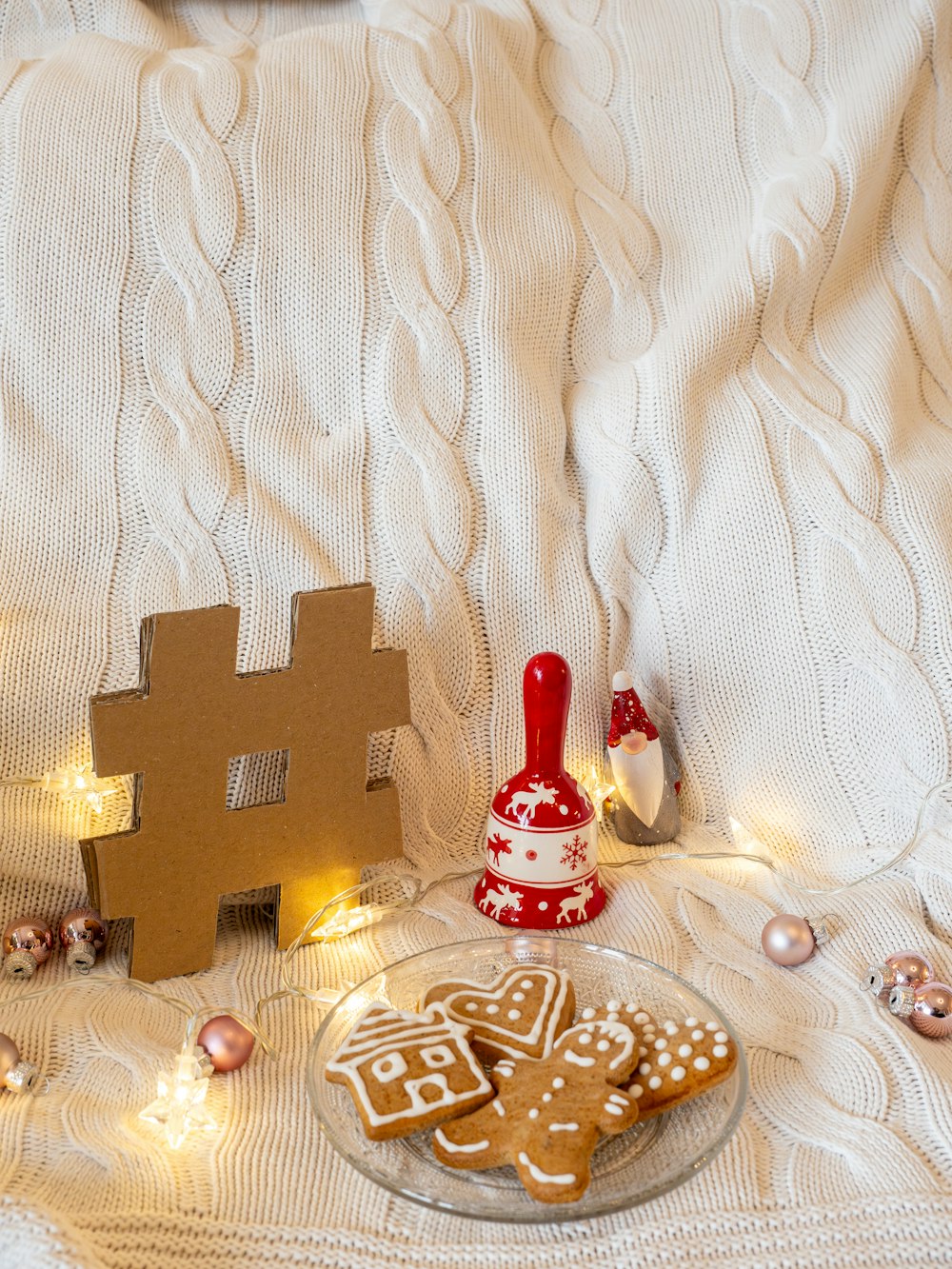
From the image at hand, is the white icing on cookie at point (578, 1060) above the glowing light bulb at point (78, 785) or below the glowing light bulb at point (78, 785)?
below

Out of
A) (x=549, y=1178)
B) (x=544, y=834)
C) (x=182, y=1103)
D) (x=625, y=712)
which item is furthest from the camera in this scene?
(x=625, y=712)

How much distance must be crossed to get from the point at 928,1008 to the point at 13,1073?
0.64 m

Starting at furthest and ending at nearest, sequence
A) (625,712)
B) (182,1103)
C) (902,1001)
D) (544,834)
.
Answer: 1. (625,712)
2. (544,834)
3. (902,1001)
4. (182,1103)

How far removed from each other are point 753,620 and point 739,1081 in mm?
493

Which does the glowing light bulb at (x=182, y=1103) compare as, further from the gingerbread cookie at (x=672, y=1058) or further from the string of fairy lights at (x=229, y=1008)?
the gingerbread cookie at (x=672, y=1058)

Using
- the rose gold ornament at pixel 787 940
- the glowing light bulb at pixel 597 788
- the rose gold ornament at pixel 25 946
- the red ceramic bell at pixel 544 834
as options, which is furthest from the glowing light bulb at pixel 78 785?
the rose gold ornament at pixel 787 940

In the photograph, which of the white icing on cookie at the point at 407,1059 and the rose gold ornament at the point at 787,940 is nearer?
the white icing on cookie at the point at 407,1059

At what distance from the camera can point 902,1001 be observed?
802mm

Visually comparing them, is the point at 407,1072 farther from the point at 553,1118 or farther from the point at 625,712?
the point at 625,712

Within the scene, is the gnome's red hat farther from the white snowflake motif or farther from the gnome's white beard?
the white snowflake motif

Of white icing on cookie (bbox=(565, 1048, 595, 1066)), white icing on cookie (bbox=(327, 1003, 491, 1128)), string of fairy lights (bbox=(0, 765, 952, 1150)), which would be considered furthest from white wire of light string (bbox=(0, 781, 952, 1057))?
white icing on cookie (bbox=(565, 1048, 595, 1066))

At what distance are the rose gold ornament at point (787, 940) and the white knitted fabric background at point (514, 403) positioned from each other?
15 mm

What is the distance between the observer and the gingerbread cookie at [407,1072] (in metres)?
0.63

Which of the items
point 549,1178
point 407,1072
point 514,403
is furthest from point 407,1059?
point 514,403
